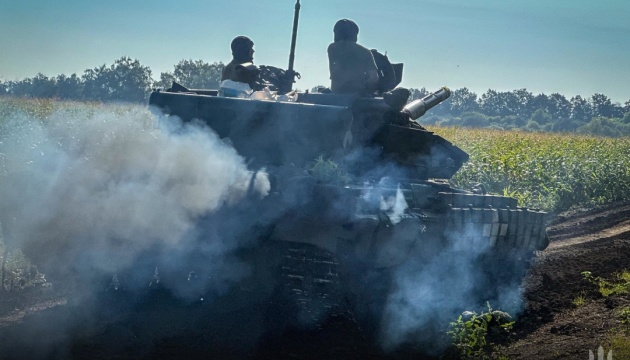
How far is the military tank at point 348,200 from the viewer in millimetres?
8133

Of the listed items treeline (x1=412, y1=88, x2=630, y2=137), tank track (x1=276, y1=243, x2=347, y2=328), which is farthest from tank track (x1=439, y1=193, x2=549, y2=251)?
treeline (x1=412, y1=88, x2=630, y2=137)

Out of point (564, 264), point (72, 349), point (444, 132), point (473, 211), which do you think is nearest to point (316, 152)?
point (473, 211)

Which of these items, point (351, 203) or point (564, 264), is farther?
point (564, 264)

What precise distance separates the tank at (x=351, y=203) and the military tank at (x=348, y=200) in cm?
1

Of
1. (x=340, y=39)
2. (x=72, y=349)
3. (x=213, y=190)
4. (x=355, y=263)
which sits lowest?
(x=72, y=349)

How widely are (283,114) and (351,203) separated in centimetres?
180

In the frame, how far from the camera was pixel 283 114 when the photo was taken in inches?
372

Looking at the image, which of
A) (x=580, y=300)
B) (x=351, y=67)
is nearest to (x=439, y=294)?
(x=580, y=300)

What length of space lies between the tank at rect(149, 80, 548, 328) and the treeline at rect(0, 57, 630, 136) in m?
3.09

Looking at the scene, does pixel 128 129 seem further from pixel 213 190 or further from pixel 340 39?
pixel 340 39

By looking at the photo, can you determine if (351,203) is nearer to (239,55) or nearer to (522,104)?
(239,55)

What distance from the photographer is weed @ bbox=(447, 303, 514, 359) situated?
813cm

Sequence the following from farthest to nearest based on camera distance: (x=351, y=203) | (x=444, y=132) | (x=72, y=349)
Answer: (x=444, y=132) < (x=351, y=203) < (x=72, y=349)

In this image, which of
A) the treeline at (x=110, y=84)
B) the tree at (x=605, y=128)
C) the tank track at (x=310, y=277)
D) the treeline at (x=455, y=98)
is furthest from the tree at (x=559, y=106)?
the tank track at (x=310, y=277)
